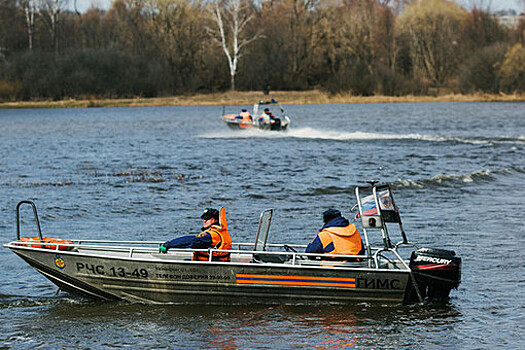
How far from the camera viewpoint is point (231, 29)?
87.1 metres

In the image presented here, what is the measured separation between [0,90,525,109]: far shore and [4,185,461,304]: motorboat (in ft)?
224

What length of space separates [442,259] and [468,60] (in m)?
72.7

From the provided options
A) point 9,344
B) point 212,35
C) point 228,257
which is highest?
point 212,35

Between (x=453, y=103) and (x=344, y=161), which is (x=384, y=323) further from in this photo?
(x=453, y=103)

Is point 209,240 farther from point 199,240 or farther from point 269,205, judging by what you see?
point 269,205

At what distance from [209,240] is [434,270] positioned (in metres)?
3.47

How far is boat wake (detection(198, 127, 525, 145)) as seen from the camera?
138 feet

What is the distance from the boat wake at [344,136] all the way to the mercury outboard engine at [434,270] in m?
30.5

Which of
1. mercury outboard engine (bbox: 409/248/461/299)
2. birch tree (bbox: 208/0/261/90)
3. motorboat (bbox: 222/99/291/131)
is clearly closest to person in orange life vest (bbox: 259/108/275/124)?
motorboat (bbox: 222/99/291/131)

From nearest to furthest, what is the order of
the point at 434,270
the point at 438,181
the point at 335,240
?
the point at 434,270
the point at 335,240
the point at 438,181

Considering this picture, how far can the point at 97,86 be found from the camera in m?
86.6

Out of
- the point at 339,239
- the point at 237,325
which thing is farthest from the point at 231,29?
the point at 237,325

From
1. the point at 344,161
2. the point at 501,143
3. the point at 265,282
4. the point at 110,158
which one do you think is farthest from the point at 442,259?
the point at 501,143

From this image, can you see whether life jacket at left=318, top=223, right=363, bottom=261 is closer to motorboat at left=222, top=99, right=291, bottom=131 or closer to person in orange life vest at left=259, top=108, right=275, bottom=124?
motorboat at left=222, top=99, right=291, bottom=131
